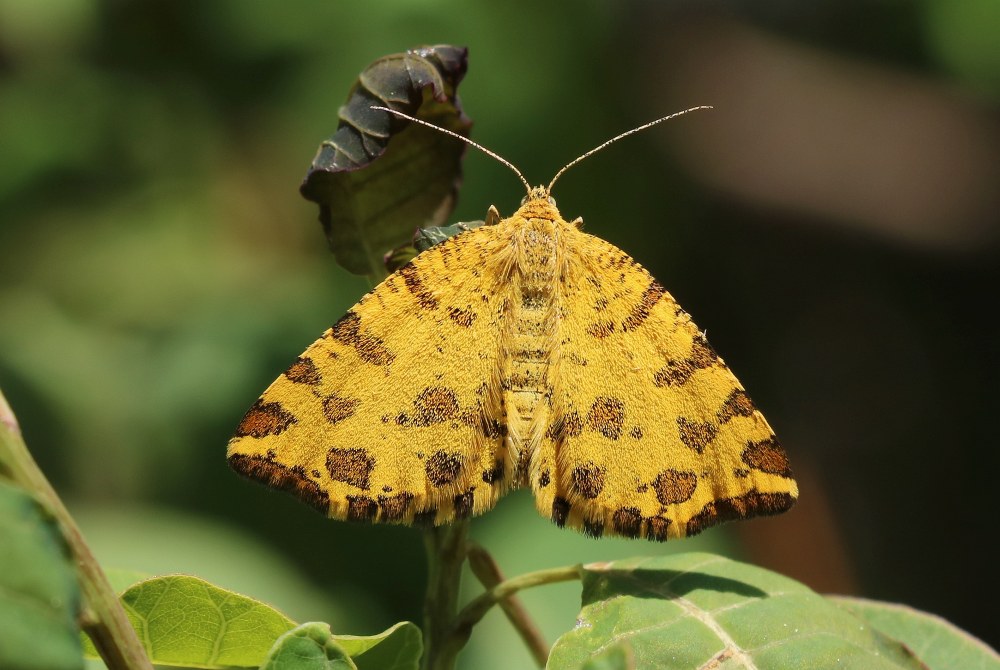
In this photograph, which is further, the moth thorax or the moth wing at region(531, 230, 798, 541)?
the moth thorax

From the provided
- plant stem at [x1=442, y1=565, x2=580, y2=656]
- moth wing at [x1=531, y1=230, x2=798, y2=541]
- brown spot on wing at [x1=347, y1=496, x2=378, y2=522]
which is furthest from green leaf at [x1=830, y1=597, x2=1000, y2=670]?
brown spot on wing at [x1=347, y1=496, x2=378, y2=522]

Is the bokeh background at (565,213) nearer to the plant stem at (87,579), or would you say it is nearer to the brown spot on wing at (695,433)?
the brown spot on wing at (695,433)

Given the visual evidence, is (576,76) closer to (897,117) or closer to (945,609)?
(897,117)

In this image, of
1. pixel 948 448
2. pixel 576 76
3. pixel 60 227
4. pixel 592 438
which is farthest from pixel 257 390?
pixel 948 448

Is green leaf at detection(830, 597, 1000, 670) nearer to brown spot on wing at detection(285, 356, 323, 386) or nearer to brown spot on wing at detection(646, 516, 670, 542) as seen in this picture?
brown spot on wing at detection(646, 516, 670, 542)

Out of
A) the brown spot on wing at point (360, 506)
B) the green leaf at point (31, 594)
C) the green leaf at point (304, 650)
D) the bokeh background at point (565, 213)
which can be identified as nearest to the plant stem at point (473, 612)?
the brown spot on wing at point (360, 506)

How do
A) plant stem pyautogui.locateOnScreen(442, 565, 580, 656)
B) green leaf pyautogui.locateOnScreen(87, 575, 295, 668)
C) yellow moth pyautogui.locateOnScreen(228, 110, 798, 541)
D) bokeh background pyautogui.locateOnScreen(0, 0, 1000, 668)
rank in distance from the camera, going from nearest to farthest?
green leaf pyautogui.locateOnScreen(87, 575, 295, 668) → plant stem pyautogui.locateOnScreen(442, 565, 580, 656) → yellow moth pyautogui.locateOnScreen(228, 110, 798, 541) → bokeh background pyautogui.locateOnScreen(0, 0, 1000, 668)

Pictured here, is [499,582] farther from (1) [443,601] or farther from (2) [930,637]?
(2) [930,637]
